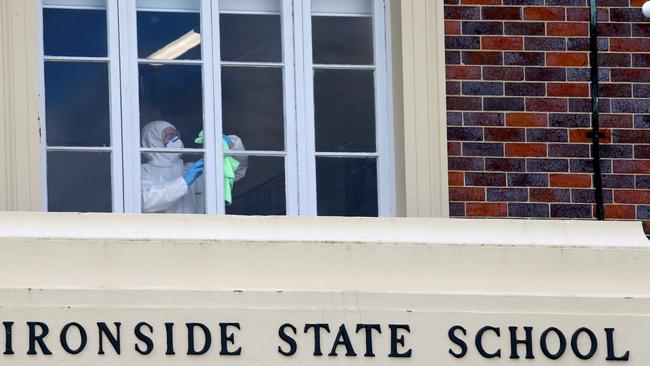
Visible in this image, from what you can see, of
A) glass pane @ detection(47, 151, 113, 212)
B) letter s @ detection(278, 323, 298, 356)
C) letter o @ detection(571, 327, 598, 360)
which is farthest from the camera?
glass pane @ detection(47, 151, 113, 212)

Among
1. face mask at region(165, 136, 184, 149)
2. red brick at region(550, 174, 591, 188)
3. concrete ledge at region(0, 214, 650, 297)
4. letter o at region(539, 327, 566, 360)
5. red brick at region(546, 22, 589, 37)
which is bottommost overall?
letter o at region(539, 327, 566, 360)

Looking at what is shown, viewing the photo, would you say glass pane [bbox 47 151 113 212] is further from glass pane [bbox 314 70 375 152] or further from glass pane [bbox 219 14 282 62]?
glass pane [bbox 314 70 375 152]

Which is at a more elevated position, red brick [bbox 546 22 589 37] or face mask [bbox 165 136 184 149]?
red brick [bbox 546 22 589 37]

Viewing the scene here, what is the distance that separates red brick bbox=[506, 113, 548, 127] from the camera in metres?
13.7

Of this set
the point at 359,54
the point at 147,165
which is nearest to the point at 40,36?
the point at 147,165

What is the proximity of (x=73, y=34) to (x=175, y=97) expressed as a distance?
0.70 metres

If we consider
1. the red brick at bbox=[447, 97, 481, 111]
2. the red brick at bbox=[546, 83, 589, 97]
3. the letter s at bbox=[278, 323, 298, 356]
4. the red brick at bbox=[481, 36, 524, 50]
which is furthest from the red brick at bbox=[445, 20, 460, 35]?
the letter s at bbox=[278, 323, 298, 356]

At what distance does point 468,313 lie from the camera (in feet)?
41.7

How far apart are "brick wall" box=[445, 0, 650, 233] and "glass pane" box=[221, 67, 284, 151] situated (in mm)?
1034

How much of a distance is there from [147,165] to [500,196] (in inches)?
81.5

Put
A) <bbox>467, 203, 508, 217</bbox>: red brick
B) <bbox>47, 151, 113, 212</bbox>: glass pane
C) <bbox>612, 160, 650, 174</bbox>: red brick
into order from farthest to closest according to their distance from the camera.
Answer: <bbox>612, 160, 650, 174</bbox>: red brick, <bbox>467, 203, 508, 217</bbox>: red brick, <bbox>47, 151, 113, 212</bbox>: glass pane

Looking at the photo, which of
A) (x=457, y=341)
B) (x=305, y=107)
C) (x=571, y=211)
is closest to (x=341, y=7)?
(x=305, y=107)

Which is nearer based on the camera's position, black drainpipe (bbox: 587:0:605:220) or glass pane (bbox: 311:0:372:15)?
black drainpipe (bbox: 587:0:605:220)

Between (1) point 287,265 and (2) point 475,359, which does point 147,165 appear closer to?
(1) point 287,265
